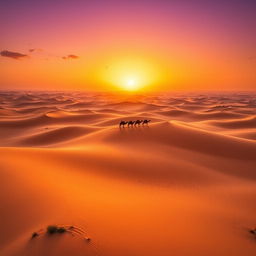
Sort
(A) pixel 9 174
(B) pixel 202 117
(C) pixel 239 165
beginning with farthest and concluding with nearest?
(B) pixel 202 117 < (C) pixel 239 165 < (A) pixel 9 174

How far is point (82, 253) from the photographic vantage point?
10.1ft

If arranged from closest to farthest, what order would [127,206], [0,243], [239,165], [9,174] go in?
[0,243] < [127,206] < [9,174] < [239,165]

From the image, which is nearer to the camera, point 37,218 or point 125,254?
point 125,254

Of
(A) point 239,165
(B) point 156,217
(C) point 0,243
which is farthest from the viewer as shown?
(A) point 239,165

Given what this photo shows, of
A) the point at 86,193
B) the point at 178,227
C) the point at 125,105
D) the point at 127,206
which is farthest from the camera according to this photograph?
the point at 125,105

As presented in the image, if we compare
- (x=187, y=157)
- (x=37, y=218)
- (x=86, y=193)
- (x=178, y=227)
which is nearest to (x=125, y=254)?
(x=178, y=227)

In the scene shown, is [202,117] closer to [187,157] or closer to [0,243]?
[187,157]

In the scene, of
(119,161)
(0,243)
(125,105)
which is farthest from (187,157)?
(125,105)

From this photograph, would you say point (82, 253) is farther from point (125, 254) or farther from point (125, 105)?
point (125, 105)

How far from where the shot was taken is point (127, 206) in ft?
15.0

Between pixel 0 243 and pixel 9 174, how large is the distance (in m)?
2.61

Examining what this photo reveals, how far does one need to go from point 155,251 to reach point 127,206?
1.45 metres

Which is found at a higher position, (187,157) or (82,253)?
(82,253)

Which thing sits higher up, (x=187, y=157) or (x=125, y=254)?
(x=125, y=254)
